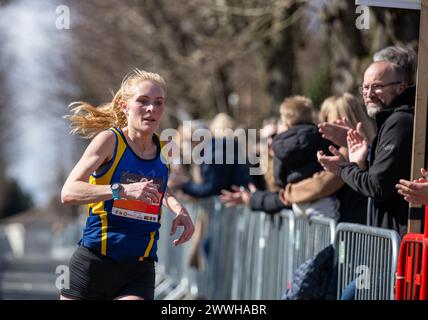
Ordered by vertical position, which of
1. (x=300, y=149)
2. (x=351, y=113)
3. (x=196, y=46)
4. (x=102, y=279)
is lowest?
(x=102, y=279)

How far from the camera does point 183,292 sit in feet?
52.0

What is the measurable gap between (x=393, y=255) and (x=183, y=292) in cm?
889

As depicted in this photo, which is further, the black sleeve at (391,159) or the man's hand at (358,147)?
the man's hand at (358,147)

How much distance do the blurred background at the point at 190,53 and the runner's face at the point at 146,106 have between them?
4.02 m

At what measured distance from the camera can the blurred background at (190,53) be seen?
16.1m

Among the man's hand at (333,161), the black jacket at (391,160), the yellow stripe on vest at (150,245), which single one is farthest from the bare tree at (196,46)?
the yellow stripe on vest at (150,245)

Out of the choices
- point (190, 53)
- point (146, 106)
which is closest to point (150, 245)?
point (146, 106)

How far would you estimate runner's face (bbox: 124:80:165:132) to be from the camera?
694 cm

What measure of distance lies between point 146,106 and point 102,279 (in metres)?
1.03

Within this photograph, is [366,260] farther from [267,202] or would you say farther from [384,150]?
[267,202]

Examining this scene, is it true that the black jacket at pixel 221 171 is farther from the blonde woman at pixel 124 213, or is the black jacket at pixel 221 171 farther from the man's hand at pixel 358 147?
the blonde woman at pixel 124 213

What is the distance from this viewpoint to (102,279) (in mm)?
6875

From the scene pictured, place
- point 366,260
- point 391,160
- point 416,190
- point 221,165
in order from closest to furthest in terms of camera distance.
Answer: point 416,190 → point 391,160 → point 366,260 → point 221,165

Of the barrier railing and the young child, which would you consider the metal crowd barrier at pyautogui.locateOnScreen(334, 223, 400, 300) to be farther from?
the young child
